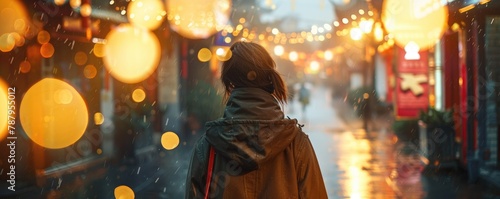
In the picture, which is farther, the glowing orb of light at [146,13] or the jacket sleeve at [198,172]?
the glowing orb of light at [146,13]

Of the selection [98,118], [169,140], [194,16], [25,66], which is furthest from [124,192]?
[194,16]

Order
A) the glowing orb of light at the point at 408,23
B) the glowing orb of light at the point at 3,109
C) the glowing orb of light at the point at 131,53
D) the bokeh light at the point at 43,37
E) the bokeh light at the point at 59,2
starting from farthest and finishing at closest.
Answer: the glowing orb of light at the point at 131,53
the glowing orb of light at the point at 408,23
the bokeh light at the point at 59,2
the bokeh light at the point at 43,37
the glowing orb of light at the point at 3,109

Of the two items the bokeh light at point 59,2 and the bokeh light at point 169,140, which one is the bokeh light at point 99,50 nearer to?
the bokeh light at point 59,2

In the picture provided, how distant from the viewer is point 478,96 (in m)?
12.4

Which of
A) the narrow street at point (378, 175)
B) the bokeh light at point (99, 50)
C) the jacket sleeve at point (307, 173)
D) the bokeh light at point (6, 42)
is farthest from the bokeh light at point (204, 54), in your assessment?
the jacket sleeve at point (307, 173)

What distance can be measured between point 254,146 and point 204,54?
2354 centimetres

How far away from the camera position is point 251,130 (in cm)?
308

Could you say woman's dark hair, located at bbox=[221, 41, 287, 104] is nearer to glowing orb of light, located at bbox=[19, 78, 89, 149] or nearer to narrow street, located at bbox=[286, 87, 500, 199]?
narrow street, located at bbox=[286, 87, 500, 199]

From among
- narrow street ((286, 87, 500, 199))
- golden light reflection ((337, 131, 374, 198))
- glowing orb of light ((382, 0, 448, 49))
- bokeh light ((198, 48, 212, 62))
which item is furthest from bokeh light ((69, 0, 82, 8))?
bokeh light ((198, 48, 212, 62))

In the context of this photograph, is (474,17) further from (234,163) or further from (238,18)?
(238,18)

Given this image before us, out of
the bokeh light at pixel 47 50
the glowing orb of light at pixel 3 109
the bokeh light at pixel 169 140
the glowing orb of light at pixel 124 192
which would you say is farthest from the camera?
the bokeh light at pixel 169 140

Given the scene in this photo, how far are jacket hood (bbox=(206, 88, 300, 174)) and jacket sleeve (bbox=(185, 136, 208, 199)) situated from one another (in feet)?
0.26

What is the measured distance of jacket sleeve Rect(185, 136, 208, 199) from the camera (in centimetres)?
319

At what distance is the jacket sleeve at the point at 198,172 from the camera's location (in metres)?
3.19
